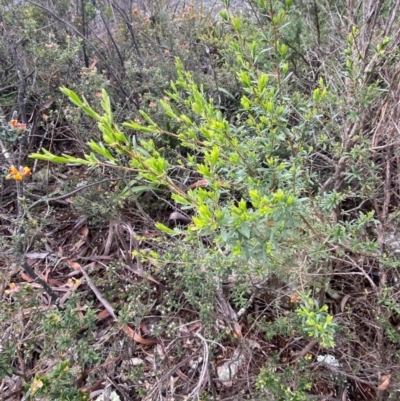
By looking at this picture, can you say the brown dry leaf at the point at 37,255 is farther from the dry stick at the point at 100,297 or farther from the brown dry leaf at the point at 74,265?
the dry stick at the point at 100,297

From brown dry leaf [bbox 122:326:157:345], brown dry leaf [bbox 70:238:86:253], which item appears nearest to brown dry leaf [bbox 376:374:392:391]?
brown dry leaf [bbox 122:326:157:345]

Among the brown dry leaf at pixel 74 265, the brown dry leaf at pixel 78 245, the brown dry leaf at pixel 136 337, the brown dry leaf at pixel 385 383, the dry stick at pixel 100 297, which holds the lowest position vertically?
the brown dry leaf at pixel 385 383

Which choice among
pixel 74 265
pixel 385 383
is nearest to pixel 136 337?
pixel 74 265

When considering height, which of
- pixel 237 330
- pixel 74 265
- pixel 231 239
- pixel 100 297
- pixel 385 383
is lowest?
pixel 385 383

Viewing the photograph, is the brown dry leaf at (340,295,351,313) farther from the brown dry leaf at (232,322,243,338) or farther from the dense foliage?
the brown dry leaf at (232,322,243,338)

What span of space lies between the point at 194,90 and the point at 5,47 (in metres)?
2.80

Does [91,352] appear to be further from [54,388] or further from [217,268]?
[217,268]

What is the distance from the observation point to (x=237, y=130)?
1.46m

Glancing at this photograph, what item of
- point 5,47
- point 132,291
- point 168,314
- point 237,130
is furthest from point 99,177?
point 5,47

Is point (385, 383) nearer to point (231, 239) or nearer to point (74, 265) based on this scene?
point (231, 239)

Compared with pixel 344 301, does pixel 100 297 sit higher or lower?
higher

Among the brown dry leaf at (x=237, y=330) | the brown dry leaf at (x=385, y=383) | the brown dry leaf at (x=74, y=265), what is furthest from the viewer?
the brown dry leaf at (x=74, y=265)

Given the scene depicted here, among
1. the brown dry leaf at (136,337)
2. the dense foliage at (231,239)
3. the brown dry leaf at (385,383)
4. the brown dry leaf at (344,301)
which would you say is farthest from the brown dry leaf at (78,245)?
the brown dry leaf at (385,383)

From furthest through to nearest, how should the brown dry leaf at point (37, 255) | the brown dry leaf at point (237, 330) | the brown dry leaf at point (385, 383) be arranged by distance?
1. the brown dry leaf at point (37, 255)
2. the brown dry leaf at point (237, 330)
3. the brown dry leaf at point (385, 383)
